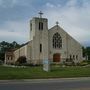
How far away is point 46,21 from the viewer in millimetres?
72562

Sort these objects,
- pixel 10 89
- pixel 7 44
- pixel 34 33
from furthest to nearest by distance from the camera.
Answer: pixel 7 44 → pixel 34 33 → pixel 10 89

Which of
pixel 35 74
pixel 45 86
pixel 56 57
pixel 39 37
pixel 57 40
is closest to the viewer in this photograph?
pixel 45 86

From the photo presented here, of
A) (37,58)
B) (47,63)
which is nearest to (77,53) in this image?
(37,58)

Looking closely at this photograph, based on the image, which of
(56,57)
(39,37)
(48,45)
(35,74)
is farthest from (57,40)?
(35,74)

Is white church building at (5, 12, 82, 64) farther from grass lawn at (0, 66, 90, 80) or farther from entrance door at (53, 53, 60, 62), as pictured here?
grass lawn at (0, 66, 90, 80)

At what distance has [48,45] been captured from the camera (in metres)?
72.2

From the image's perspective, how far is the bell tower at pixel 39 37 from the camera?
70.9m

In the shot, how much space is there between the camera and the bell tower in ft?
233

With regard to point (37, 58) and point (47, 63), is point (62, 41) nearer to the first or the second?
point (37, 58)

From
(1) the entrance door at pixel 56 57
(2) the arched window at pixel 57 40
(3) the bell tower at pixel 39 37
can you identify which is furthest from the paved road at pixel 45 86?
(2) the arched window at pixel 57 40

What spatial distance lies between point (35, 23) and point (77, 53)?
44.5ft

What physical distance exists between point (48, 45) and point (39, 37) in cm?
292

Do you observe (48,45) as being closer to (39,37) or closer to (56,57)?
(39,37)

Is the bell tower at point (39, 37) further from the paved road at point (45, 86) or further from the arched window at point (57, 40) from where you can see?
the paved road at point (45, 86)
